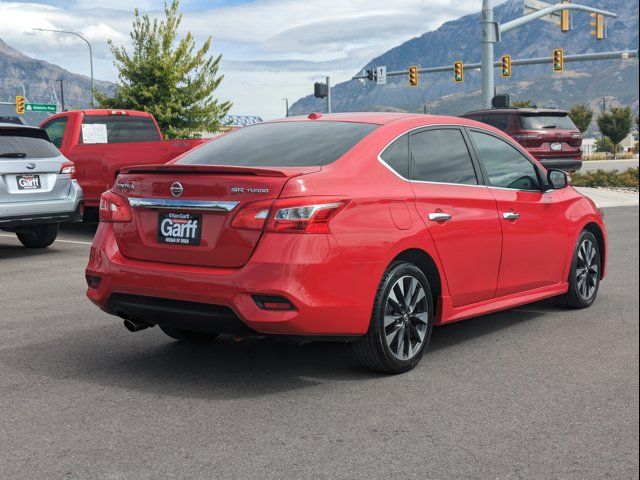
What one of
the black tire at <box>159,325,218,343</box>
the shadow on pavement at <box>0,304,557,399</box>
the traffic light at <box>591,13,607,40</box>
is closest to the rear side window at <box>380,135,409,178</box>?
the shadow on pavement at <box>0,304,557,399</box>

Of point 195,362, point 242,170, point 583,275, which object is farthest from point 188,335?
point 583,275

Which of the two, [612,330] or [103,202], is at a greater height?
[103,202]

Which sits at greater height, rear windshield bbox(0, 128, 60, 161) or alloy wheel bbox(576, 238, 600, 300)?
rear windshield bbox(0, 128, 60, 161)

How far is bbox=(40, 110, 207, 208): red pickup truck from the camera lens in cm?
1198

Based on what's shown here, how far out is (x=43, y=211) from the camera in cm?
1059

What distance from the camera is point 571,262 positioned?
6633 mm

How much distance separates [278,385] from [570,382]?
64.1 inches

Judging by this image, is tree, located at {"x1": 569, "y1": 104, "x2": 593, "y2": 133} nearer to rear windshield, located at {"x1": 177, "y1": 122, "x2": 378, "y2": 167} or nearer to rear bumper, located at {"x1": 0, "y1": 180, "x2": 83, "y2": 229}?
rear bumper, located at {"x1": 0, "y1": 180, "x2": 83, "y2": 229}

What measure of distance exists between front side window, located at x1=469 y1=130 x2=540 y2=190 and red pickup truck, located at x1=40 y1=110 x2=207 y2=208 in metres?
5.90

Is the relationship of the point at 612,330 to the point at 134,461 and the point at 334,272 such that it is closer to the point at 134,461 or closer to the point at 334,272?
the point at 334,272

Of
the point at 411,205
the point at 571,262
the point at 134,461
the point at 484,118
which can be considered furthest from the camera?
the point at 484,118

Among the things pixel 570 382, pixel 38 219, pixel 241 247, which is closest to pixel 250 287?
pixel 241 247

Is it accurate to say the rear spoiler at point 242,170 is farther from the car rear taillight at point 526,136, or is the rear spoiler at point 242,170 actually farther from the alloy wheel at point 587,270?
the car rear taillight at point 526,136

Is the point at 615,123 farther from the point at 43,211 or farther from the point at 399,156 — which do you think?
the point at 399,156
